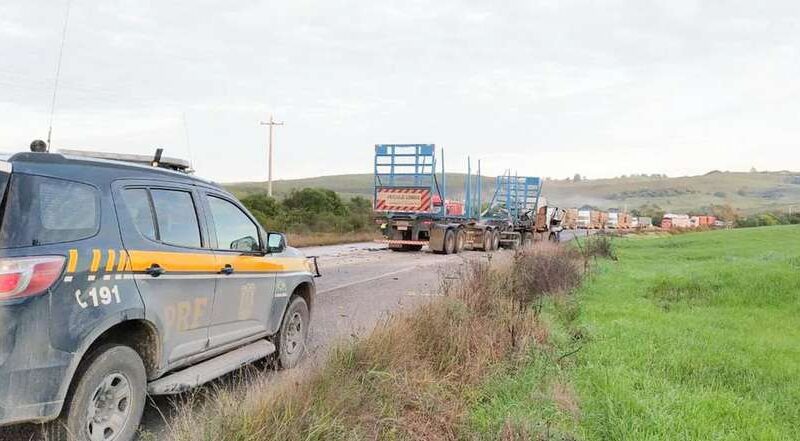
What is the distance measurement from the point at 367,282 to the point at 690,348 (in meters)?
7.61

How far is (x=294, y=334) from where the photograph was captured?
661 cm

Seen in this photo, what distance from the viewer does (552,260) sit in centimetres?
1269

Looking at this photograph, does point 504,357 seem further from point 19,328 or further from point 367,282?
point 367,282

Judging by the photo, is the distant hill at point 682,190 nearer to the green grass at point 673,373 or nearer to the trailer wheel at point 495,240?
the trailer wheel at point 495,240

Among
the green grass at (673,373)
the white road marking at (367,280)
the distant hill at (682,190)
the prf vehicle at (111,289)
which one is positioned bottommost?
the white road marking at (367,280)

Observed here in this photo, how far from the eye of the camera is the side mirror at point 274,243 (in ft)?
19.8

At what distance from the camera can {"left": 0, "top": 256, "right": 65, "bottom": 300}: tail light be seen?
10.8ft

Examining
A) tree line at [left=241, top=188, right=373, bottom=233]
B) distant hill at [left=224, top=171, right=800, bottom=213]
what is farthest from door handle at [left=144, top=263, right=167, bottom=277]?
distant hill at [left=224, top=171, right=800, bottom=213]

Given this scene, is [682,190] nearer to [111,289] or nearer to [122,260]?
[122,260]

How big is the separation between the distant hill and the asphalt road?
8636 centimetres

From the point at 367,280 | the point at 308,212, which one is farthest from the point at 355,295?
the point at 308,212

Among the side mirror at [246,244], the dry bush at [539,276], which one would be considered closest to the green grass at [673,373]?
the dry bush at [539,276]

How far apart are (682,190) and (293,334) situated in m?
143

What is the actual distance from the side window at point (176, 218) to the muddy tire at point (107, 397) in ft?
3.09
